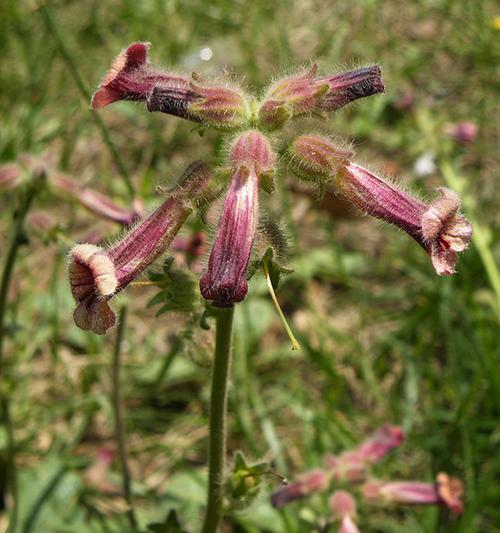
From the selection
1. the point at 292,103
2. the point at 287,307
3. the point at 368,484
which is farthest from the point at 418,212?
the point at 287,307

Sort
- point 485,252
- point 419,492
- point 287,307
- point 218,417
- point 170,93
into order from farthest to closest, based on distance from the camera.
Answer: point 287,307
point 485,252
point 419,492
point 218,417
point 170,93

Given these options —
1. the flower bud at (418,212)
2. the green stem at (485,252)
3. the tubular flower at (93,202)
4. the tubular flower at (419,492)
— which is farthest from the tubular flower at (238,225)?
the green stem at (485,252)

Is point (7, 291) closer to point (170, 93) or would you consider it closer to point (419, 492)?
point (170, 93)

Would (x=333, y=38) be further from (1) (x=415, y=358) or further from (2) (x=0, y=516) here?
(2) (x=0, y=516)

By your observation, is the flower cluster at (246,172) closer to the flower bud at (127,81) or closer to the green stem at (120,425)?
the flower bud at (127,81)

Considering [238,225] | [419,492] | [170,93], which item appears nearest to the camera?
[238,225]
